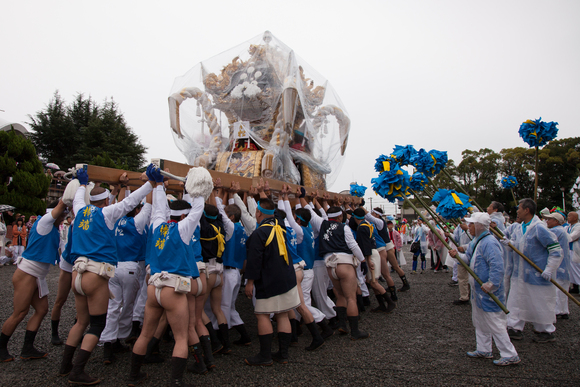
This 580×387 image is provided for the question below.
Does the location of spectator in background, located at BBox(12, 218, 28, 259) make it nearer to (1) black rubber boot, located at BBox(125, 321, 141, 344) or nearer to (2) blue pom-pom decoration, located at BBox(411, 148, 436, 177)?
(1) black rubber boot, located at BBox(125, 321, 141, 344)

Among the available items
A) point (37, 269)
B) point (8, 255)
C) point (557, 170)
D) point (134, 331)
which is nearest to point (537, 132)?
point (134, 331)

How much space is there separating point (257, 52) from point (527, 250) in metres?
6.69

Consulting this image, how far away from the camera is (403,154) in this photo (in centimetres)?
523

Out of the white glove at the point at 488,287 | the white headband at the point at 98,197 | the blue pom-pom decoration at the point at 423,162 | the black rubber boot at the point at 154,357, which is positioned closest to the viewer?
the white glove at the point at 488,287

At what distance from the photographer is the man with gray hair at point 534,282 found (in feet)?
15.6

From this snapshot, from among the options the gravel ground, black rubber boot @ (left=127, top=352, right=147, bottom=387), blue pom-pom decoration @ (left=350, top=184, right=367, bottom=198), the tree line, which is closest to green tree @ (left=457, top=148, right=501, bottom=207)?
the tree line

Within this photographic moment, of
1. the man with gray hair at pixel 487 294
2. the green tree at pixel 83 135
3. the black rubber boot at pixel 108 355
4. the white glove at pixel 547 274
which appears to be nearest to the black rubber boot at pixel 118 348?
the black rubber boot at pixel 108 355

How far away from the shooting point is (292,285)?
4316mm

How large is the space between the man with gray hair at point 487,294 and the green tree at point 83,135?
2315 cm

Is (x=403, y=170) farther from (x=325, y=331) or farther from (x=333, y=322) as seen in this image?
(x=333, y=322)

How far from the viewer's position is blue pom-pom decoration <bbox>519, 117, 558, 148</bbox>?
5.14m

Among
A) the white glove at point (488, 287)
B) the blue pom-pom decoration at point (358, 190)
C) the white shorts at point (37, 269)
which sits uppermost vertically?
the blue pom-pom decoration at point (358, 190)

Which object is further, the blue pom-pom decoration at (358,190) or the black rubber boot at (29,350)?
the blue pom-pom decoration at (358,190)

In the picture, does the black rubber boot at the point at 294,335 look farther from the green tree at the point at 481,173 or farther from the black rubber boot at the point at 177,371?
the green tree at the point at 481,173
